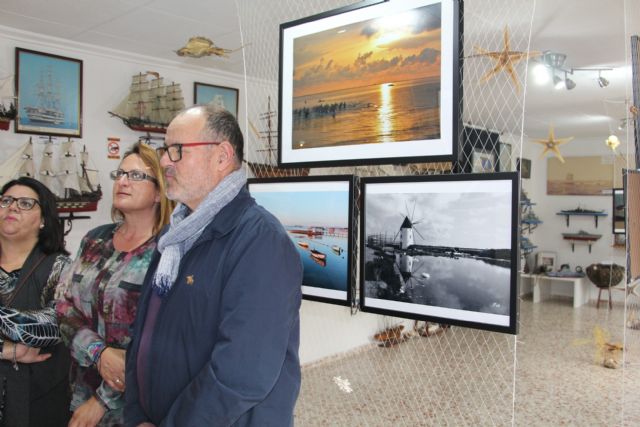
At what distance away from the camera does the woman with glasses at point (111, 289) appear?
1655 millimetres

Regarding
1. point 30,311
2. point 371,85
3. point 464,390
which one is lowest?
point 464,390

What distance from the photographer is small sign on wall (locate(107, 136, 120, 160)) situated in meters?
4.25

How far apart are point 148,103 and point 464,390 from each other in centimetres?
334

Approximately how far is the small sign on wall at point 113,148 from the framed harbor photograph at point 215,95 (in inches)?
31.2

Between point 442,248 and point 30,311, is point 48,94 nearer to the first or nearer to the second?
point 30,311

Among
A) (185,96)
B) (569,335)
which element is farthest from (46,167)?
(569,335)

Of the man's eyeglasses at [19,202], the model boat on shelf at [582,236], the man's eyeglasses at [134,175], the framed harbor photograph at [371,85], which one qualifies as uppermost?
the framed harbor photograph at [371,85]

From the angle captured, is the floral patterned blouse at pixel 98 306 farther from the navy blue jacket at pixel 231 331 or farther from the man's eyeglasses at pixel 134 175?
the navy blue jacket at pixel 231 331

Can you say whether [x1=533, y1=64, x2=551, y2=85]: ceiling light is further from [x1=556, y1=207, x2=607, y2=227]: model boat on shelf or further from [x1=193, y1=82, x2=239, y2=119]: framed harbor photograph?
[x1=556, y1=207, x2=607, y2=227]: model boat on shelf

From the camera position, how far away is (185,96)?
4.64 m

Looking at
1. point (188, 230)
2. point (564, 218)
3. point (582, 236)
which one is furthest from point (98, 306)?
point (564, 218)

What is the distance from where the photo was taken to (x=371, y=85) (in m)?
1.77

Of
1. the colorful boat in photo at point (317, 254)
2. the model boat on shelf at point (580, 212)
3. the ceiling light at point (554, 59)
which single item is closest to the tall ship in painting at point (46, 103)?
the colorful boat in photo at point (317, 254)

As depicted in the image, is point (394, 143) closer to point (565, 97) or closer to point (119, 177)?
point (119, 177)
